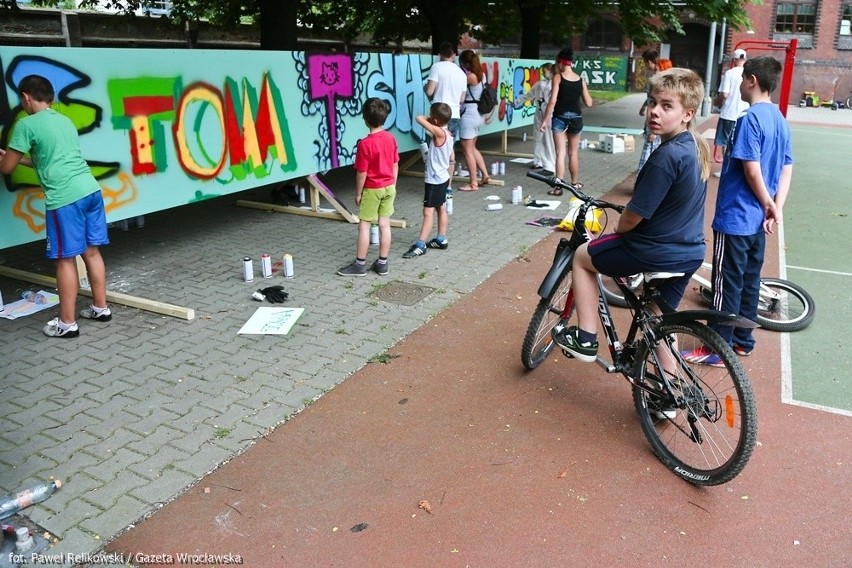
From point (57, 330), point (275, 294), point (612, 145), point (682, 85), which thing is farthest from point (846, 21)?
point (57, 330)

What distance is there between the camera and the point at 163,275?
6.77 m

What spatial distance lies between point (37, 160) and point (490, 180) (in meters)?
7.36

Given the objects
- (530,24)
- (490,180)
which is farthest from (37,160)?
(530,24)

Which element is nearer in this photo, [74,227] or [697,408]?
[697,408]

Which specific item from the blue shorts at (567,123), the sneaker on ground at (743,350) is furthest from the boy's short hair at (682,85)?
the blue shorts at (567,123)

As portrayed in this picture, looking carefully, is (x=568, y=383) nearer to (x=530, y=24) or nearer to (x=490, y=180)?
(x=490, y=180)

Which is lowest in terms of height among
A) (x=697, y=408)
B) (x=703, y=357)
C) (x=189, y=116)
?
(x=697, y=408)

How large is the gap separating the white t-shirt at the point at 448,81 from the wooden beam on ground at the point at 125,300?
5070 mm

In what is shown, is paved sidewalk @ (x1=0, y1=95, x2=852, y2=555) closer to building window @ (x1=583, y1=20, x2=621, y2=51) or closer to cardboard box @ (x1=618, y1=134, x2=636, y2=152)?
cardboard box @ (x1=618, y1=134, x2=636, y2=152)

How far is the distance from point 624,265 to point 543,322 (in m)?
0.97

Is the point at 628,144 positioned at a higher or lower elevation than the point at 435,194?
lower

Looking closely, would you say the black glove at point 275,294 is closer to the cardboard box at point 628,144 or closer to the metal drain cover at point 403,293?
the metal drain cover at point 403,293

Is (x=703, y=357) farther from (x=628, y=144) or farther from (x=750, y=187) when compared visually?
(x=628, y=144)

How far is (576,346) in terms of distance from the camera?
4.11 meters
